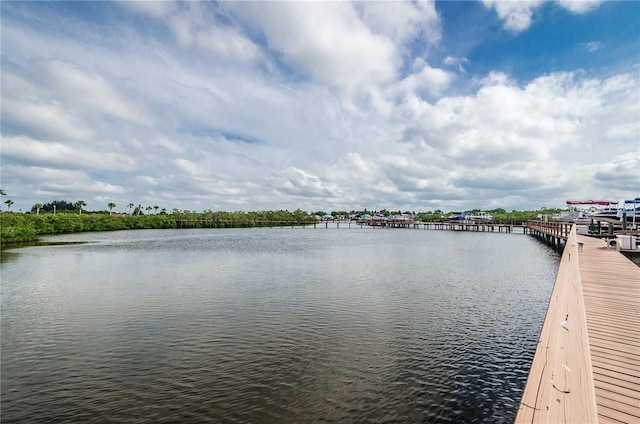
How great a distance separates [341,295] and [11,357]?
1337cm

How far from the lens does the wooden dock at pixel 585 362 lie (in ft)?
13.4

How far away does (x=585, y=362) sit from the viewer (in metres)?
5.14

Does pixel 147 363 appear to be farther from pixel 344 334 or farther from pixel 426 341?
pixel 426 341

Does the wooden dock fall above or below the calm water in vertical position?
above

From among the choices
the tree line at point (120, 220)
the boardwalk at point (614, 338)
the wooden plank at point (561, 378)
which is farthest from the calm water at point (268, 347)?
the tree line at point (120, 220)

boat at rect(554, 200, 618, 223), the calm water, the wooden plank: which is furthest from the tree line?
the wooden plank

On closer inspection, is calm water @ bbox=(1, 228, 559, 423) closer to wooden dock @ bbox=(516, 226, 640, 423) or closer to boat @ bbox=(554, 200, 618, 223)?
wooden dock @ bbox=(516, 226, 640, 423)

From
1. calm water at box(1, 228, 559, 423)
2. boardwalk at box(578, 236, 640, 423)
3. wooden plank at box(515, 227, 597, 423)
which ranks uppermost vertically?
wooden plank at box(515, 227, 597, 423)

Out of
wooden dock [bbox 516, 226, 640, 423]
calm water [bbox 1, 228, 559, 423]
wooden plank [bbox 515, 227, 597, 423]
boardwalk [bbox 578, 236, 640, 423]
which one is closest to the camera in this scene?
wooden plank [bbox 515, 227, 597, 423]

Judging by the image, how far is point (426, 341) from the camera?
1170 centimetres

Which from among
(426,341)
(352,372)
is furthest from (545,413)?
(426,341)

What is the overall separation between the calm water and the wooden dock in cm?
240

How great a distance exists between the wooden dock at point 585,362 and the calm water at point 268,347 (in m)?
2.40

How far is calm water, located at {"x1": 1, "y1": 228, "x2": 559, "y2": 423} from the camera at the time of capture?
801 centimetres
